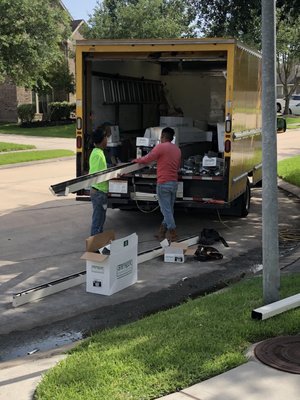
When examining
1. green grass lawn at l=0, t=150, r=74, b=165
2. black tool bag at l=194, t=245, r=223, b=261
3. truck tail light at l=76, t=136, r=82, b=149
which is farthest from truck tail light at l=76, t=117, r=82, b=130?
green grass lawn at l=0, t=150, r=74, b=165

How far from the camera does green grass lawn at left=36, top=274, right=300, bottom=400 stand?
370 cm

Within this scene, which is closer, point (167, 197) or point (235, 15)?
point (167, 197)

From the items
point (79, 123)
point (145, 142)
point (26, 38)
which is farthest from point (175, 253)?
point (26, 38)

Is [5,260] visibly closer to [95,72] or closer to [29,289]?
[29,289]

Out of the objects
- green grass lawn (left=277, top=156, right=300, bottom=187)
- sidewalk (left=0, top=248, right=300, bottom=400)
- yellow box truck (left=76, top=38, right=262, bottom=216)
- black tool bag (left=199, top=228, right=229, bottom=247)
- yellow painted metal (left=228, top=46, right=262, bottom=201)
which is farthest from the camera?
green grass lawn (left=277, top=156, right=300, bottom=187)

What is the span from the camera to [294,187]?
14.2 m

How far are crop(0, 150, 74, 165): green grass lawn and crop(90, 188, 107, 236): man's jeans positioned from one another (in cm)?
1146

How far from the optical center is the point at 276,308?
4.93 m

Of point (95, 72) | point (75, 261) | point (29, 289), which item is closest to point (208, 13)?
point (95, 72)

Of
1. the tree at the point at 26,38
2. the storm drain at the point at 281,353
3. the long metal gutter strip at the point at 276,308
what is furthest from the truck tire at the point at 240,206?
the tree at the point at 26,38

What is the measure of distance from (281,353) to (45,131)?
102 feet

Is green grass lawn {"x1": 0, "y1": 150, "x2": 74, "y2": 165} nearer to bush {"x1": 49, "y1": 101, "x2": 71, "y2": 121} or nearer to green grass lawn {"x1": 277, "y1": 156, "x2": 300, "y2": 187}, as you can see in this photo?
green grass lawn {"x1": 277, "y1": 156, "x2": 300, "y2": 187}

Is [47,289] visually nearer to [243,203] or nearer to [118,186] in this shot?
[118,186]

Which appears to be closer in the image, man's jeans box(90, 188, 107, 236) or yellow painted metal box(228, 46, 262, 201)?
man's jeans box(90, 188, 107, 236)
